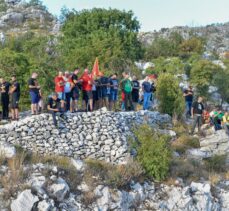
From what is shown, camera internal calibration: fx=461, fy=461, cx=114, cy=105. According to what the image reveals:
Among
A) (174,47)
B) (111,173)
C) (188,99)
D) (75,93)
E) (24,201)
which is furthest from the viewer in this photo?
(174,47)

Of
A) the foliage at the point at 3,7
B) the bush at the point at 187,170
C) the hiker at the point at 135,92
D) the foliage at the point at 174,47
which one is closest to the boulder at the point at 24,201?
the bush at the point at 187,170

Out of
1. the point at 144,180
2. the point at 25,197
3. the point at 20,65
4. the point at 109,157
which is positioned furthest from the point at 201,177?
the point at 20,65

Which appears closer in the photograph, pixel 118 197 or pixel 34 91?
pixel 118 197

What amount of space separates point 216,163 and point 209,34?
177 ft

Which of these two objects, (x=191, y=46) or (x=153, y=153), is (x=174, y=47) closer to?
(x=191, y=46)

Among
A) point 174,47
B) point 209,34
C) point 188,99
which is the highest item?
point 209,34

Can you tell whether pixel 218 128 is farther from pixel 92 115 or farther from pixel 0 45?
pixel 0 45

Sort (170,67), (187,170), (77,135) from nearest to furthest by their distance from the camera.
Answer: (77,135)
(187,170)
(170,67)

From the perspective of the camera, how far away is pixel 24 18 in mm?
70000

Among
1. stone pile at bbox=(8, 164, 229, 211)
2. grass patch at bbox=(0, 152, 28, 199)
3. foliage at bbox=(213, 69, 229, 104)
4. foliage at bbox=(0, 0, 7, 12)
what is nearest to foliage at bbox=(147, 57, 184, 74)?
foliage at bbox=(213, 69, 229, 104)

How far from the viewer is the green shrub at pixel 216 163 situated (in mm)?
17281

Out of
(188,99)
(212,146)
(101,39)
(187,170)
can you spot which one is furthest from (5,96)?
(101,39)

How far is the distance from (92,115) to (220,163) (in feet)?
17.3

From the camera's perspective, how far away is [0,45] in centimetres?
4481
